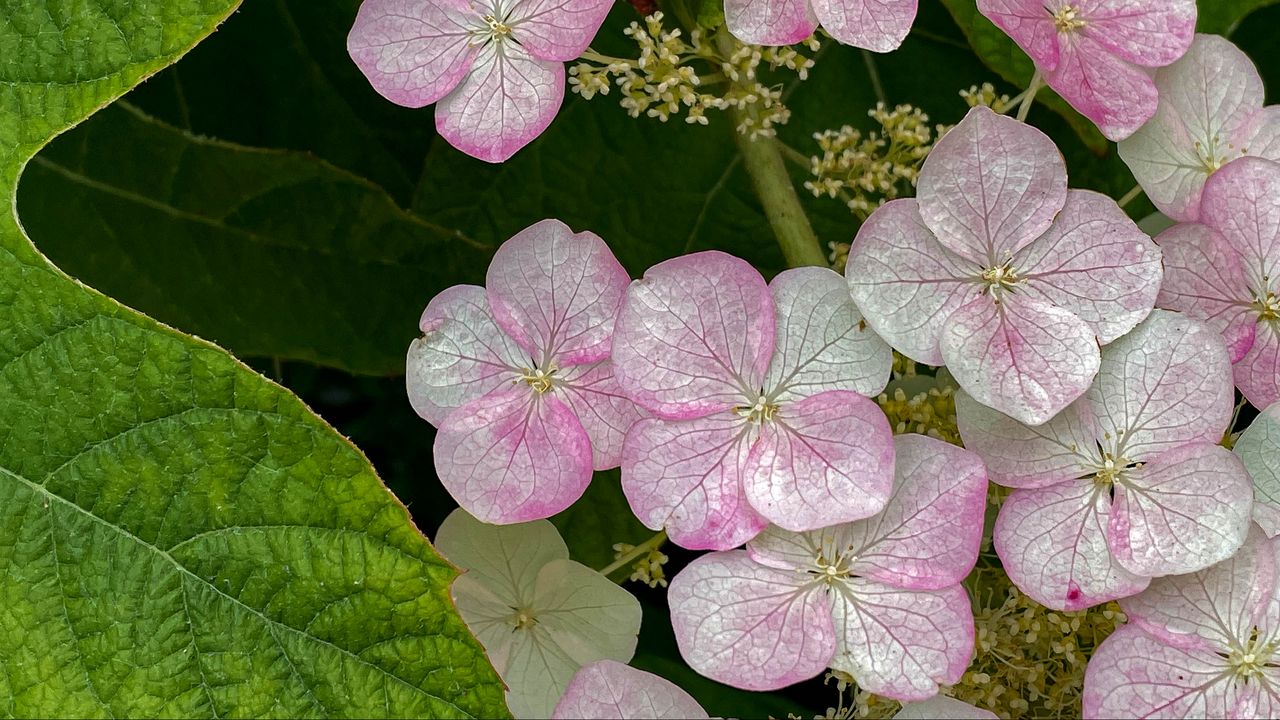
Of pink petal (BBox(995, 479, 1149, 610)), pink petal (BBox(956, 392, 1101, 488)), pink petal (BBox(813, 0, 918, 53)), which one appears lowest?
pink petal (BBox(995, 479, 1149, 610))

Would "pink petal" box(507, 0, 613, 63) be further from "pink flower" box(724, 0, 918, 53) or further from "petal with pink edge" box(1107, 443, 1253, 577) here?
"petal with pink edge" box(1107, 443, 1253, 577)

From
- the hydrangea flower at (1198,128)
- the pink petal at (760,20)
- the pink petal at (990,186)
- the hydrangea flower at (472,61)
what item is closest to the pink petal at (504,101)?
the hydrangea flower at (472,61)

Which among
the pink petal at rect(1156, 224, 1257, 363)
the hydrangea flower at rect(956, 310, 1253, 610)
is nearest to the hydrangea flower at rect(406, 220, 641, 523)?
the hydrangea flower at rect(956, 310, 1253, 610)

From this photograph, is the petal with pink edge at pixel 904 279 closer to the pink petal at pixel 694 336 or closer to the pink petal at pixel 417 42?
the pink petal at pixel 694 336

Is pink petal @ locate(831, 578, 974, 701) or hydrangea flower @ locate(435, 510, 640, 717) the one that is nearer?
pink petal @ locate(831, 578, 974, 701)

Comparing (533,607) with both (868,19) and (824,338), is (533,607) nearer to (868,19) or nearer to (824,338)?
(824,338)

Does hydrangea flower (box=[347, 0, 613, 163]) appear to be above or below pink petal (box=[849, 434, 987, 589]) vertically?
above

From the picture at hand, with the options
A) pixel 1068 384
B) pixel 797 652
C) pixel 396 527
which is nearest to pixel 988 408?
pixel 1068 384
